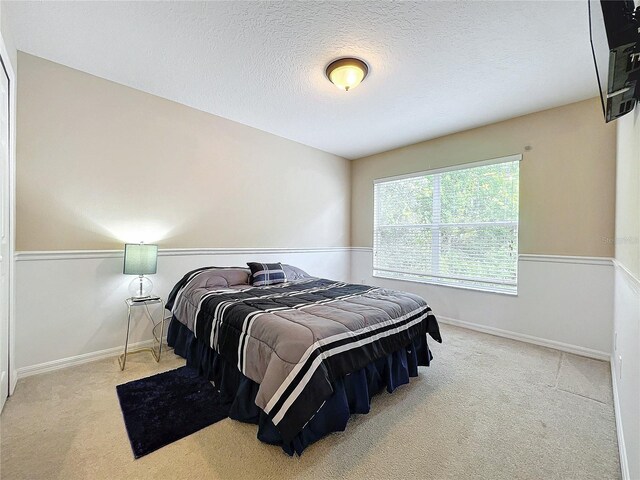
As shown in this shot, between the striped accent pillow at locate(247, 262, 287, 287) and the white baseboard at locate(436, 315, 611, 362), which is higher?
the striped accent pillow at locate(247, 262, 287, 287)

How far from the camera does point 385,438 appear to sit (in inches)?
67.0

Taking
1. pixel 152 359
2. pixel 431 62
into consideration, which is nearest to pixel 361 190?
pixel 431 62

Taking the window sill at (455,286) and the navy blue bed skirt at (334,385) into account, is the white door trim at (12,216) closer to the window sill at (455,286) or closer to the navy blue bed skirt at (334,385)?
the navy blue bed skirt at (334,385)

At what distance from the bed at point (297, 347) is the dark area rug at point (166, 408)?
12cm

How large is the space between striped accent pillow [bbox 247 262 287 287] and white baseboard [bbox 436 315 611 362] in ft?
7.63

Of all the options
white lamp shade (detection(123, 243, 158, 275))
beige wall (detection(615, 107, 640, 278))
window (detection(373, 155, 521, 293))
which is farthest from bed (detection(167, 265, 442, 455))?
window (detection(373, 155, 521, 293))

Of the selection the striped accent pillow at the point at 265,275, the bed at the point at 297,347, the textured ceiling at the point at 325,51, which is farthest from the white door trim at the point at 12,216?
the striped accent pillow at the point at 265,275

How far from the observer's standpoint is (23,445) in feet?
5.27

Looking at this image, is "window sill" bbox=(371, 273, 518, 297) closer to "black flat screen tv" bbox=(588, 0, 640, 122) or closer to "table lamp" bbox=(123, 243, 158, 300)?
"black flat screen tv" bbox=(588, 0, 640, 122)

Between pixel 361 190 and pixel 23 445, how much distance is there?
4693 millimetres

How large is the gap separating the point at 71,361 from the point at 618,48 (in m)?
4.05

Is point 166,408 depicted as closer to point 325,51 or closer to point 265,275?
point 265,275

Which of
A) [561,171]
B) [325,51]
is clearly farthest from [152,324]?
[561,171]

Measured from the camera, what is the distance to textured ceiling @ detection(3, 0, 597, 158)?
1917mm
